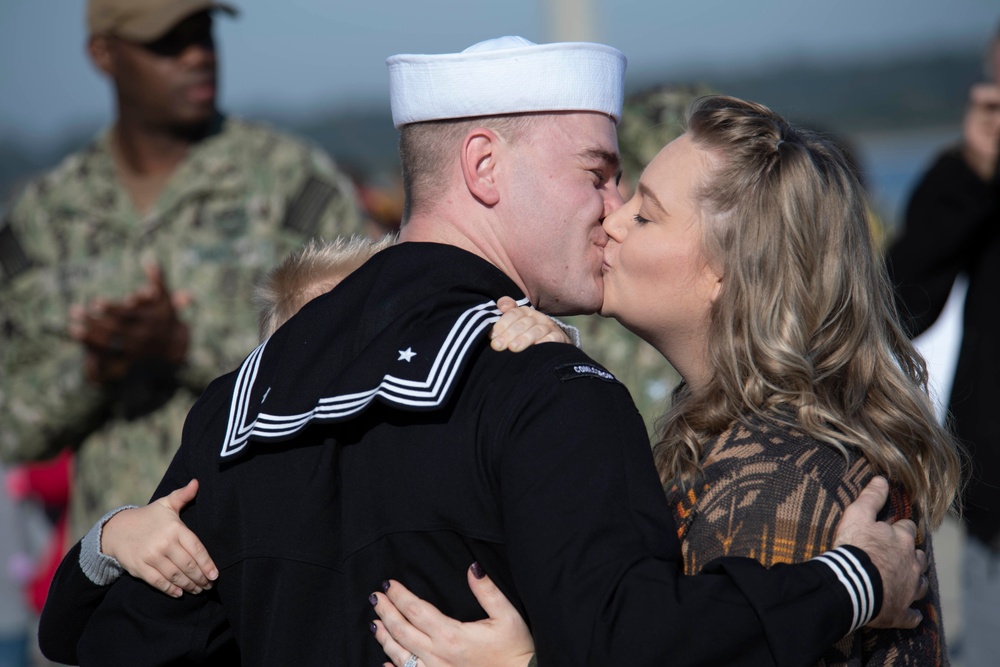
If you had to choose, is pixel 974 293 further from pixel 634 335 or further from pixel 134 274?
pixel 134 274

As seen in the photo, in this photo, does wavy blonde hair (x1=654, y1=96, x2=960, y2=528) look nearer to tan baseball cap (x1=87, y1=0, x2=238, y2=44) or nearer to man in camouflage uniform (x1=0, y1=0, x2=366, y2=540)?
man in camouflage uniform (x1=0, y1=0, x2=366, y2=540)

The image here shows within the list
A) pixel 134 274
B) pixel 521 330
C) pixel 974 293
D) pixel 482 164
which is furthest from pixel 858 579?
pixel 134 274

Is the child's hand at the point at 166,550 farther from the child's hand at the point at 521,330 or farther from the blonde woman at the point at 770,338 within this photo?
the blonde woman at the point at 770,338

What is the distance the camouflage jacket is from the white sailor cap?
198cm

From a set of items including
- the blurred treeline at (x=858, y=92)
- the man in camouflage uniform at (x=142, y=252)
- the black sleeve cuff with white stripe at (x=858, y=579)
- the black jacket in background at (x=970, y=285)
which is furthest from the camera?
the blurred treeline at (x=858, y=92)

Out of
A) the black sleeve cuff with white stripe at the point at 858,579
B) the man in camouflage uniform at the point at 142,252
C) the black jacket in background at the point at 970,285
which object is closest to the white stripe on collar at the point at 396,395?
the black sleeve cuff with white stripe at the point at 858,579

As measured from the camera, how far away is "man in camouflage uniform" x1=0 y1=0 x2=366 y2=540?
392 cm

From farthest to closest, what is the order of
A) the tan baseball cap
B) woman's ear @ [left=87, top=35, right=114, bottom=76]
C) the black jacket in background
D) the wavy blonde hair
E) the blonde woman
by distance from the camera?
woman's ear @ [left=87, top=35, right=114, bottom=76]
the tan baseball cap
the black jacket in background
the wavy blonde hair
the blonde woman

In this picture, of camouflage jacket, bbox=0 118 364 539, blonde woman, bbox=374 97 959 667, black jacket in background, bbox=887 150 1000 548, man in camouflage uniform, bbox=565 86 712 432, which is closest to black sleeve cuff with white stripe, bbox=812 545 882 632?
blonde woman, bbox=374 97 959 667

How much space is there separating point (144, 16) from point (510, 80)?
8.98 ft

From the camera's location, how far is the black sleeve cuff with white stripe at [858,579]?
1631 millimetres

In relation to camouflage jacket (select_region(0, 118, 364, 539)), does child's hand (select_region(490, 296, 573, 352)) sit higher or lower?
higher

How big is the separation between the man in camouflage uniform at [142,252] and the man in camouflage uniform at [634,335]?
104cm

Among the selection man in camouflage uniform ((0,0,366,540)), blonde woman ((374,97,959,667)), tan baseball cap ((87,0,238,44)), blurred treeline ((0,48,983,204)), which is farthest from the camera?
blurred treeline ((0,48,983,204))
